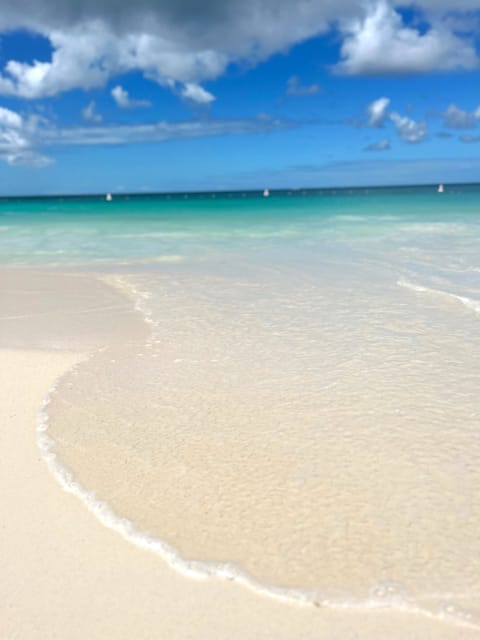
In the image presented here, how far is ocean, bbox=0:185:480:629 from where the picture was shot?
3.17 metres

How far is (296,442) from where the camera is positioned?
15.0 feet

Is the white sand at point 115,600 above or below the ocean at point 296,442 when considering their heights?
below

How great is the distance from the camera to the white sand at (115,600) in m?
2.72

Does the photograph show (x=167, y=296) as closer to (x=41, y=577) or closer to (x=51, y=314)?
A: (x=51, y=314)

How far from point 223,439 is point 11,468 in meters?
1.59

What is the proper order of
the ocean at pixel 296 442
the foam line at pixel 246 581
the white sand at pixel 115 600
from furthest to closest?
the ocean at pixel 296 442
the foam line at pixel 246 581
the white sand at pixel 115 600

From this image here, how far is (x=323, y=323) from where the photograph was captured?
827cm

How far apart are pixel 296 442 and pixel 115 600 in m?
2.02

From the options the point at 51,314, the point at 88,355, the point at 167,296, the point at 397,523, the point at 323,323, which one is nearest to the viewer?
the point at 397,523

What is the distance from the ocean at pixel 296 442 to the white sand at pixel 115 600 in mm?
103

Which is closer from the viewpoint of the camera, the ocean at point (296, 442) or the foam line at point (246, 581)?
the foam line at point (246, 581)

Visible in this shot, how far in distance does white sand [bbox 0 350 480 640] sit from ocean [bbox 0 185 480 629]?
0.34 feet

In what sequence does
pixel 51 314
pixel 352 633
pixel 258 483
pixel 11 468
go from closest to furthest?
pixel 352 633 < pixel 258 483 < pixel 11 468 < pixel 51 314

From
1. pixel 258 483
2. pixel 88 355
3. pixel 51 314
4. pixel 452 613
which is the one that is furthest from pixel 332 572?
pixel 51 314
